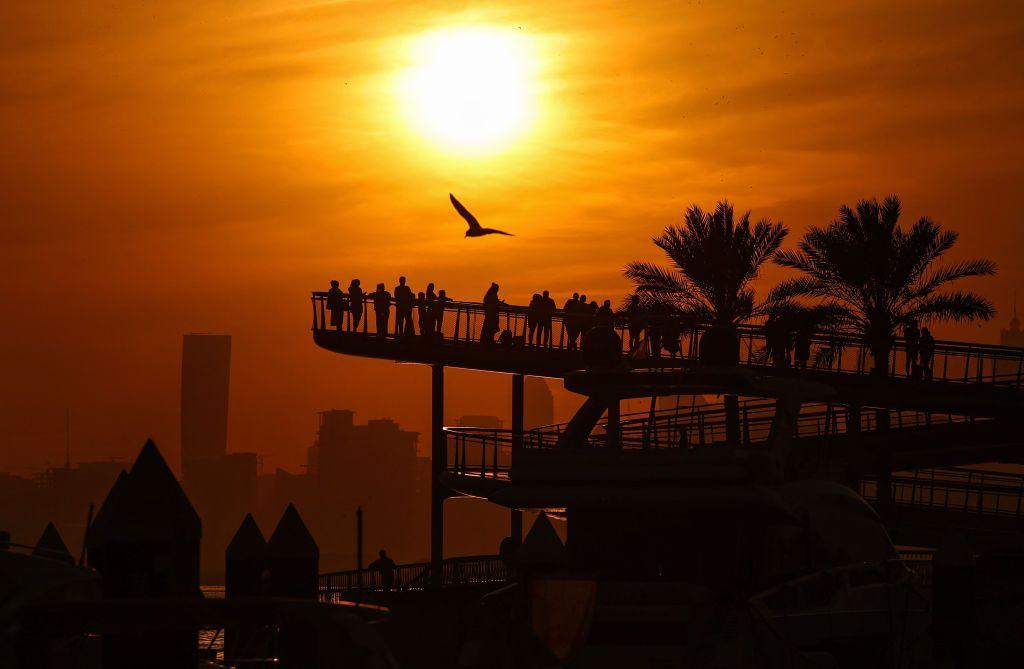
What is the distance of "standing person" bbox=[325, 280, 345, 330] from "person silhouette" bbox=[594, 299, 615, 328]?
28.9 feet

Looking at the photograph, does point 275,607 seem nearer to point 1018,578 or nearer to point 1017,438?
point 1018,578

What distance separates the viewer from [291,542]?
30625 mm

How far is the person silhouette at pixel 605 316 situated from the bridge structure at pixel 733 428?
0.21m

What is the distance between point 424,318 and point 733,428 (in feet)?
53.9

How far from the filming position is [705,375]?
23578 millimetres

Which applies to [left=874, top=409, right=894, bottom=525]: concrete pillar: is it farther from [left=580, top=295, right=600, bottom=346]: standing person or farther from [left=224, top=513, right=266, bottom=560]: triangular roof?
[left=224, top=513, right=266, bottom=560]: triangular roof

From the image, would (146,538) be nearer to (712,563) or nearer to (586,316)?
(712,563)

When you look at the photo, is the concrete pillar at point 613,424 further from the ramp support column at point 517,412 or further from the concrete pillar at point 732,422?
the ramp support column at point 517,412

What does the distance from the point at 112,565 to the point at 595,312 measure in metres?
28.3

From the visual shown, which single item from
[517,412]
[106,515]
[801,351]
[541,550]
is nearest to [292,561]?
[541,550]

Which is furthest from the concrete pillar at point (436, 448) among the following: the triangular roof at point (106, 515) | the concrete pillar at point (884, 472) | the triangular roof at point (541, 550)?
the triangular roof at point (106, 515)

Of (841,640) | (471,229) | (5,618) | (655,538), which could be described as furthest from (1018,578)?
(471,229)

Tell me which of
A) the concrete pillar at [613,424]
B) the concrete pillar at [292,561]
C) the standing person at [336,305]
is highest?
the standing person at [336,305]

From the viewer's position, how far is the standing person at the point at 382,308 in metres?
48.1
